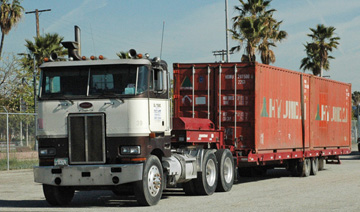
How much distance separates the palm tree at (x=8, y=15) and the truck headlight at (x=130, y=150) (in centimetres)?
3762

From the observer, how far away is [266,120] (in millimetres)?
18969

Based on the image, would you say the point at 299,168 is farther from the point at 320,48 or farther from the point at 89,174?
the point at 320,48

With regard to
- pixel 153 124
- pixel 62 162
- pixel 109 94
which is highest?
pixel 109 94

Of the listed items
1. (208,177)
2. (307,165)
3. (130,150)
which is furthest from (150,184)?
(307,165)

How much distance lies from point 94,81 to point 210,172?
4206 millimetres

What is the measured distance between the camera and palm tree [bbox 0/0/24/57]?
1923 inches

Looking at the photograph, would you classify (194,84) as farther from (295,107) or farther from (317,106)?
(317,106)

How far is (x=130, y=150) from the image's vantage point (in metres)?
13.4

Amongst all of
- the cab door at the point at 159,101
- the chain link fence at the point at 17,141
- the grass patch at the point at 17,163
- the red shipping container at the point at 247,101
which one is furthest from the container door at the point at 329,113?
the grass patch at the point at 17,163

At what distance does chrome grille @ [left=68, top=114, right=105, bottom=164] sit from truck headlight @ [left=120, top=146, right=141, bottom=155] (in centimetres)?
43

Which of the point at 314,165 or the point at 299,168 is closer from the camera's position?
the point at 299,168

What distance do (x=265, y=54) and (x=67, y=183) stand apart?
3557 cm

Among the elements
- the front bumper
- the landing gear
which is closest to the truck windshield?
the front bumper

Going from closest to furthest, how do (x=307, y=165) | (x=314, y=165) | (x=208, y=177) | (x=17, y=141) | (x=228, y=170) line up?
(x=208, y=177)
(x=228, y=170)
(x=307, y=165)
(x=314, y=165)
(x=17, y=141)
